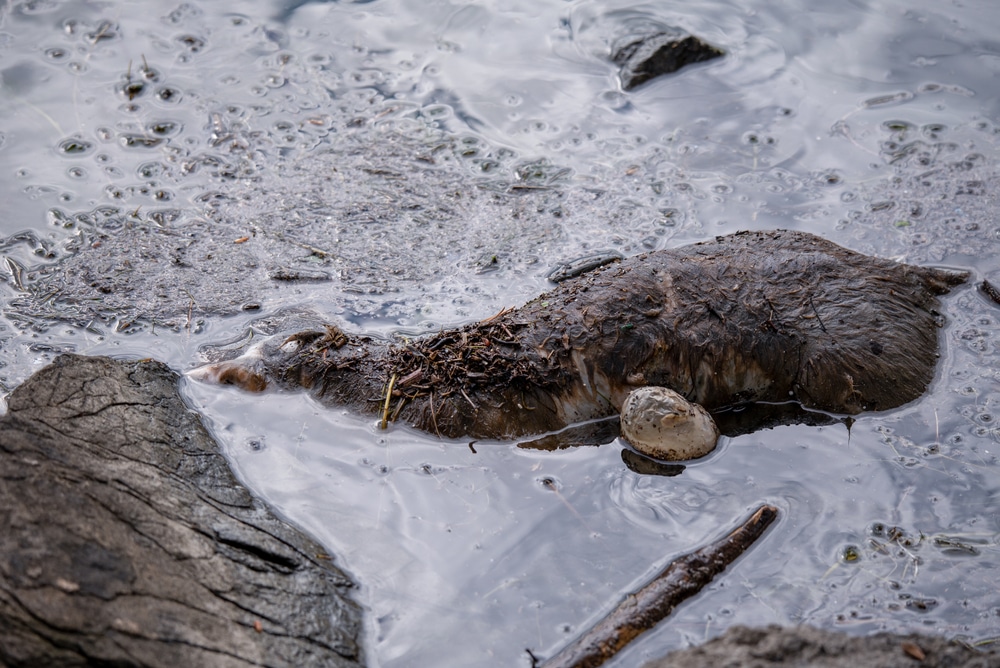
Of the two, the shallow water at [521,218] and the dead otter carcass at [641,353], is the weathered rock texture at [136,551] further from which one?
the dead otter carcass at [641,353]

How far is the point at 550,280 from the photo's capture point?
18.0 feet

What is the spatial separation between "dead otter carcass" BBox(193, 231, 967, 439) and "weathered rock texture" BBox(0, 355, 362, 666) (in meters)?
0.82

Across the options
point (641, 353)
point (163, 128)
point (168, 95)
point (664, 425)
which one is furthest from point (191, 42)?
point (664, 425)

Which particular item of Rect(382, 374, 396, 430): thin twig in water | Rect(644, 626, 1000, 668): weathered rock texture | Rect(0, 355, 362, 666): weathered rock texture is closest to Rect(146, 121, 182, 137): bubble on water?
Rect(0, 355, 362, 666): weathered rock texture

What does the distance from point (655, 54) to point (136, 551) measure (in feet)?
18.5

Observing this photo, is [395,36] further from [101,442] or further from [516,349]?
[101,442]

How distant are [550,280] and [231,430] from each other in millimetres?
2082

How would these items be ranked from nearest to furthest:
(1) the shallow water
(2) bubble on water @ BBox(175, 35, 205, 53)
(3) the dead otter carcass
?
(1) the shallow water
(3) the dead otter carcass
(2) bubble on water @ BBox(175, 35, 205, 53)

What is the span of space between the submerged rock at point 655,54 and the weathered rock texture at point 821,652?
16.7 feet

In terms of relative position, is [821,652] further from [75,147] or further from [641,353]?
[75,147]

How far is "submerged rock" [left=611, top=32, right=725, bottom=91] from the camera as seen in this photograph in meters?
7.23

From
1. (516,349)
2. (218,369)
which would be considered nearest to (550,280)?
(516,349)

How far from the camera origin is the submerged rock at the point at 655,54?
7230 millimetres

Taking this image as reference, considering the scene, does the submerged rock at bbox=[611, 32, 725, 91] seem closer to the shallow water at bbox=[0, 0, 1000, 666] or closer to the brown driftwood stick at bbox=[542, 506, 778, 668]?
the shallow water at bbox=[0, 0, 1000, 666]
